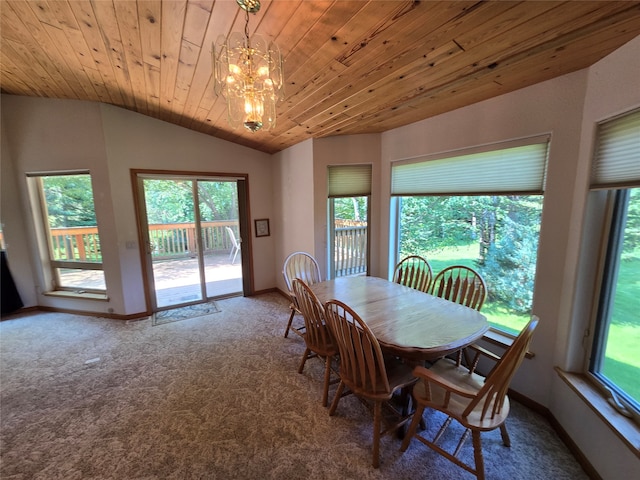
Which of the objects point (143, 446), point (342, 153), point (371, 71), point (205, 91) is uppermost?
point (205, 91)

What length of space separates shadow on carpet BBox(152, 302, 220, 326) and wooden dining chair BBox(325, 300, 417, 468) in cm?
271

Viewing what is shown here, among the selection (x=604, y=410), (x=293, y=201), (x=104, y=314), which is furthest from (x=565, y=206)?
(x=104, y=314)

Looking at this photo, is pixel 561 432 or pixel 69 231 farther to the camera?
pixel 69 231

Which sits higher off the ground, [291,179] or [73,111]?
[73,111]

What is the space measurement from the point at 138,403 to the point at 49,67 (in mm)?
3174

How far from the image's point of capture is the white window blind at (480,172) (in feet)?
6.19

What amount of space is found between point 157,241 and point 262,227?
5.15ft

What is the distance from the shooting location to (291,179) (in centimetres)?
383

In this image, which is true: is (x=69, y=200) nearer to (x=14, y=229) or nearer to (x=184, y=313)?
(x=14, y=229)

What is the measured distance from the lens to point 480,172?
222cm

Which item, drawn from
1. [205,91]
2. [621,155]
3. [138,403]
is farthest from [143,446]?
[621,155]

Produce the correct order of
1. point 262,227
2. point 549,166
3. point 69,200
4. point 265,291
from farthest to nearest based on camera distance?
point 265,291 → point 262,227 → point 69,200 → point 549,166

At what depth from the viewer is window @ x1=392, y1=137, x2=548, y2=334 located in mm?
1978

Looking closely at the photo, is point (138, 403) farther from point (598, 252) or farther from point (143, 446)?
point (598, 252)
